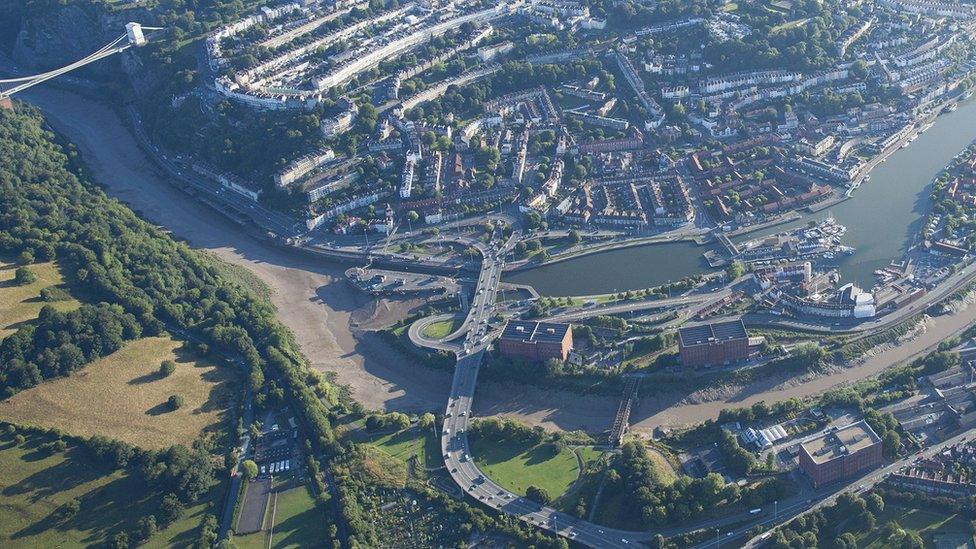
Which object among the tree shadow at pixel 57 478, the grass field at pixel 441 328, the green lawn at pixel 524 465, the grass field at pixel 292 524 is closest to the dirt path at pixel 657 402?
the green lawn at pixel 524 465

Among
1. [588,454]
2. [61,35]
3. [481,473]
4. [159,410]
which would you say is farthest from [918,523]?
[61,35]

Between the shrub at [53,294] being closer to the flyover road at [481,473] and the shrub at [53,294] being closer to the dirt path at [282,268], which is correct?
the dirt path at [282,268]

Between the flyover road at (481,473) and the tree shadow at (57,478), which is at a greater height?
the tree shadow at (57,478)

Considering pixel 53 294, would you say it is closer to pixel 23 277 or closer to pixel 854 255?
pixel 23 277

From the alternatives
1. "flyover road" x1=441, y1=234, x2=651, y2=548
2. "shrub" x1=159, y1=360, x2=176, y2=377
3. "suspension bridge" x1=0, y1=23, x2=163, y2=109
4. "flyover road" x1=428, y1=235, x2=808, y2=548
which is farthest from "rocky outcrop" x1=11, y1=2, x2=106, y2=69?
"flyover road" x1=428, y1=235, x2=808, y2=548

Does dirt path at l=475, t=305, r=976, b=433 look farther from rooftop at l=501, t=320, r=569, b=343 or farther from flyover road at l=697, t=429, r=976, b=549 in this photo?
flyover road at l=697, t=429, r=976, b=549
